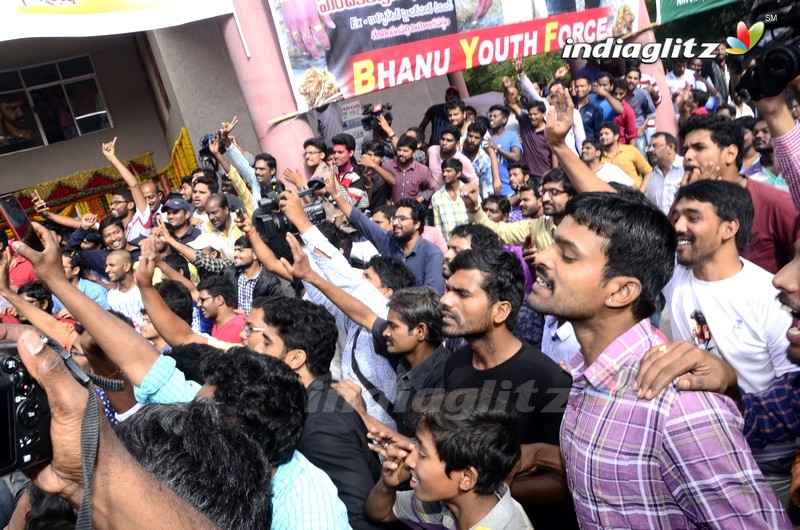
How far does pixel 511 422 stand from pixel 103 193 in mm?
15411

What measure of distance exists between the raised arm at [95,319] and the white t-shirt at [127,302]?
117 inches

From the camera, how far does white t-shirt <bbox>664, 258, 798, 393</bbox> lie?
234cm

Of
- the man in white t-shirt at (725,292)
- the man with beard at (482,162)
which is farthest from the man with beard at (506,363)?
the man with beard at (482,162)

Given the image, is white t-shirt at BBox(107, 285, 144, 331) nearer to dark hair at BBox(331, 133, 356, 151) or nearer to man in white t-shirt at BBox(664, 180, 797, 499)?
dark hair at BBox(331, 133, 356, 151)

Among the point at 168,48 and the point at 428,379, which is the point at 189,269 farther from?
the point at 168,48

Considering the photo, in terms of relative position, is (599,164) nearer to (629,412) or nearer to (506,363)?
(506,363)

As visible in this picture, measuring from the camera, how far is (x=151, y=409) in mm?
1569

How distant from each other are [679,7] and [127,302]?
30.8ft

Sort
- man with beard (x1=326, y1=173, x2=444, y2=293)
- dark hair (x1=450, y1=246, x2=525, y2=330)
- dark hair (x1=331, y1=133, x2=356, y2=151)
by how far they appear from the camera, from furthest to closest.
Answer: dark hair (x1=331, y1=133, x2=356, y2=151) → man with beard (x1=326, y1=173, x2=444, y2=293) → dark hair (x1=450, y1=246, x2=525, y2=330)

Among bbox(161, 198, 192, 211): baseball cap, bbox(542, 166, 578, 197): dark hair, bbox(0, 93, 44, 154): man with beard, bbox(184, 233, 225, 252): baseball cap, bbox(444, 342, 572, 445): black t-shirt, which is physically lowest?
bbox(444, 342, 572, 445): black t-shirt

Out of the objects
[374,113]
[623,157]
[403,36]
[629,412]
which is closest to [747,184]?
[629,412]

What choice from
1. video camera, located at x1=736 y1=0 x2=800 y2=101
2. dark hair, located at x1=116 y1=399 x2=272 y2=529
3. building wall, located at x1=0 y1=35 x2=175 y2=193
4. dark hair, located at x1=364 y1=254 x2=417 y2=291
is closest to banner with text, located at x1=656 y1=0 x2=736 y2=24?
dark hair, located at x1=364 y1=254 x2=417 y2=291

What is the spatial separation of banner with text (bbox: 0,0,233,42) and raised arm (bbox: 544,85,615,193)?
18.9ft

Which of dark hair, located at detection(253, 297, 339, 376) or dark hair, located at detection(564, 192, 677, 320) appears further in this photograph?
dark hair, located at detection(253, 297, 339, 376)
